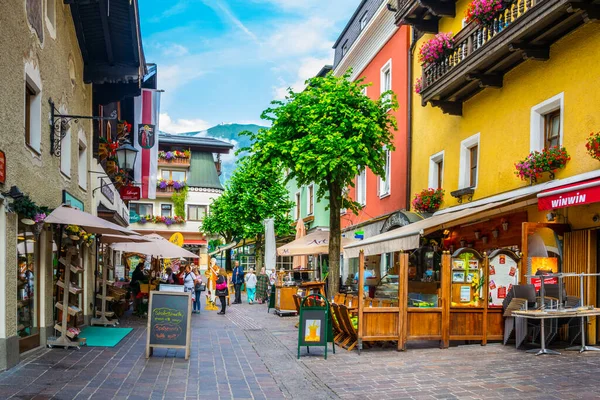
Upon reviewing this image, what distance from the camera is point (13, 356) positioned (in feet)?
31.1

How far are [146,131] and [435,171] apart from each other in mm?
8824

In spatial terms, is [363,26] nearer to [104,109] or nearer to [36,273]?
[104,109]

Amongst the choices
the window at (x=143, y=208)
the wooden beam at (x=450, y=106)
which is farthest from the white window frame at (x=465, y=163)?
the window at (x=143, y=208)

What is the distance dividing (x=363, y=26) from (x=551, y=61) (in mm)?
13176

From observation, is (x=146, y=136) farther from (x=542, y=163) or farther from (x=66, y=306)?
(x=542, y=163)

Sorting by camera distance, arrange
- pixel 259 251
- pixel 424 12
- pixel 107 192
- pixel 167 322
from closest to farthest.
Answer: pixel 167 322 → pixel 424 12 → pixel 107 192 → pixel 259 251

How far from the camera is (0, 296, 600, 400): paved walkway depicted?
312 inches

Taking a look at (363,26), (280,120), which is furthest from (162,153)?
(280,120)

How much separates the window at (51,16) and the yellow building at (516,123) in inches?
328

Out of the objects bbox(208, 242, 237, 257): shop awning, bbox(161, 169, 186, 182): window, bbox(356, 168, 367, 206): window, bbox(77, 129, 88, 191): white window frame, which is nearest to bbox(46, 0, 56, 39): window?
bbox(77, 129, 88, 191): white window frame

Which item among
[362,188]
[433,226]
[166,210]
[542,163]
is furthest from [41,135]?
[166,210]

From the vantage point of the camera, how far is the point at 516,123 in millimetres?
14359

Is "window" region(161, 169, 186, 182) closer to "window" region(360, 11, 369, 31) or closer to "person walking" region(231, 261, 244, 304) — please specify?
"person walking" region(231, 261, 244, 304)

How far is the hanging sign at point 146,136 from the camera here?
64.9 ft
